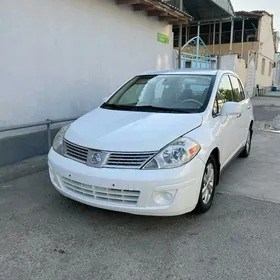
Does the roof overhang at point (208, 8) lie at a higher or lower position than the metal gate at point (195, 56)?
higher

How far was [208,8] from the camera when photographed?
41.6ft

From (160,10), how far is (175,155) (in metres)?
6.55

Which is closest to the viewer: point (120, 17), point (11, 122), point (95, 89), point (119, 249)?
point (119, 249)

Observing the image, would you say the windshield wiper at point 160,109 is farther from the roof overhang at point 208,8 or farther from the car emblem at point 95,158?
the roof overhang at point 208,8

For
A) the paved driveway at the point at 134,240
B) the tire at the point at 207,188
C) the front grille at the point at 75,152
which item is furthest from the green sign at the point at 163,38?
the front grille at the point at 75,152

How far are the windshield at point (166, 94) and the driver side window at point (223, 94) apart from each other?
15cm

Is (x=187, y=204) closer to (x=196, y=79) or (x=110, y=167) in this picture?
(x=110, y=167)

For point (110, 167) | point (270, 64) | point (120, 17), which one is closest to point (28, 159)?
point (110, 167)

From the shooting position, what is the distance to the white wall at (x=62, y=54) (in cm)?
529

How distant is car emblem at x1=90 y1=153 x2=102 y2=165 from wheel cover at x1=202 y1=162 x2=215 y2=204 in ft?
3.80

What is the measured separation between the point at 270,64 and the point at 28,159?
27130 mm

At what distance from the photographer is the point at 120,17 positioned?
7.91 meters

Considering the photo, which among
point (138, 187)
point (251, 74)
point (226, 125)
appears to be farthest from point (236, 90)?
point (251, 74)

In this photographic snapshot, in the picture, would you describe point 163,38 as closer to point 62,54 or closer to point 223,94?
point 62,54
